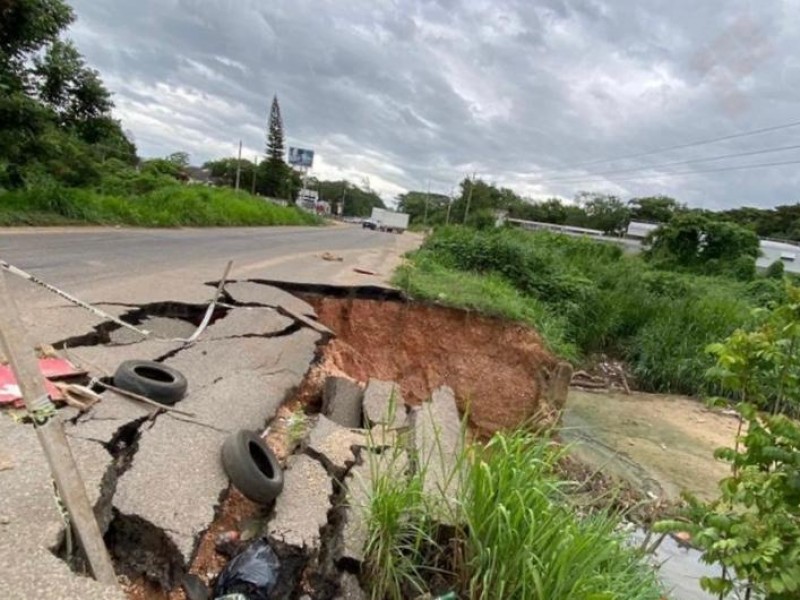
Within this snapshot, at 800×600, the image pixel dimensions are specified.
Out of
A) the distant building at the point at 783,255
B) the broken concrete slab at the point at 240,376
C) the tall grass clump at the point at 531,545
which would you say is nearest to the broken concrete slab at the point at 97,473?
the broken concrete slab at the point at 240,376

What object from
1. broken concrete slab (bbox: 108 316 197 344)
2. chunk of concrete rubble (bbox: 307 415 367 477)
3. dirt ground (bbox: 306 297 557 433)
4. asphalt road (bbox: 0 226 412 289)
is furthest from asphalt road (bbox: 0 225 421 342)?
chunk of concrete rubble (bbox: 307 415 367 477)

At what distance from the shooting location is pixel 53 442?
87.8 inches

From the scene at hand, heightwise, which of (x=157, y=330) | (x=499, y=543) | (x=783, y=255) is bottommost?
(x=157, y=330)

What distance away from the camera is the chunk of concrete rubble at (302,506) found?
9.30ft

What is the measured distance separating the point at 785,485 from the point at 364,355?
6.51 m

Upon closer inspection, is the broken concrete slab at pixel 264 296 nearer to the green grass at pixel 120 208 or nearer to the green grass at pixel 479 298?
the green grass at pixel 479 298

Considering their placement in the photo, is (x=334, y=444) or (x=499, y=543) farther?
(x=334, y=444)

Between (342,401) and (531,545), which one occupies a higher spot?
(531,545)

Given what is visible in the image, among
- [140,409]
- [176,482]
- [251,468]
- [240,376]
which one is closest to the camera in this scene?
[176,482]

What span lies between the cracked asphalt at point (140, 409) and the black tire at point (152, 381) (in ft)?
0.36

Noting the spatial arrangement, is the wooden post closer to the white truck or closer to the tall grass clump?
the tall grass clump

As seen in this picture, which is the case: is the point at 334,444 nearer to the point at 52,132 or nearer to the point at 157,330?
the point at 157,330

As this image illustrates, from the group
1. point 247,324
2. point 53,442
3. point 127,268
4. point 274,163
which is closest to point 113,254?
point 127,268

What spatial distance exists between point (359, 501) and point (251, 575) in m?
0.82
